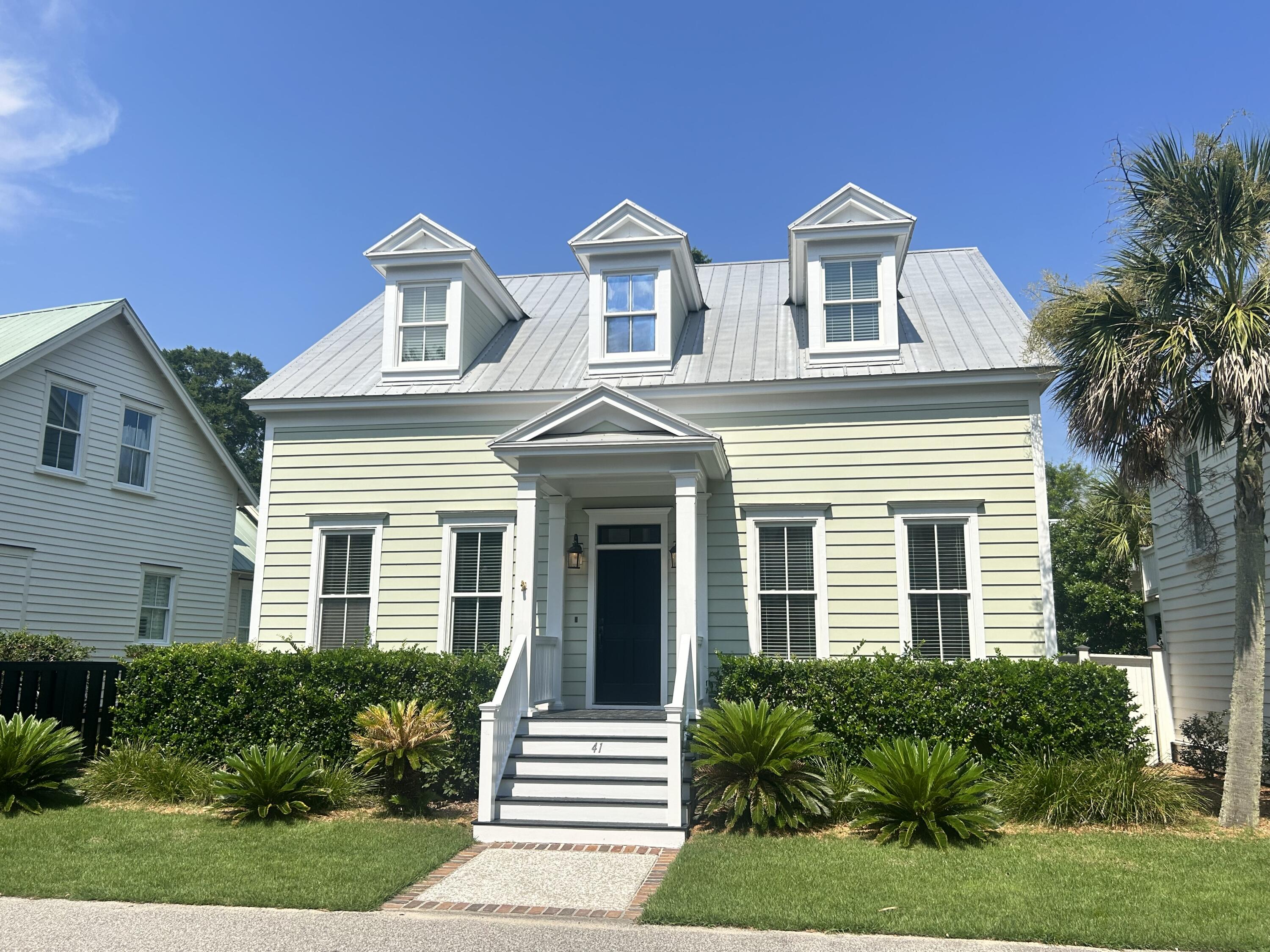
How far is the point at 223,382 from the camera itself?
50.6 m

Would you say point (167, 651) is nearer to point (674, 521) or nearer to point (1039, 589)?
point (674, 521)

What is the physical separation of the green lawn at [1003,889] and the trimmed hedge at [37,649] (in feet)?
35.1

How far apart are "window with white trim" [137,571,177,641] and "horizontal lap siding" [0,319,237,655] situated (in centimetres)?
16

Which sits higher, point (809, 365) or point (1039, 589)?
point (809, 365)

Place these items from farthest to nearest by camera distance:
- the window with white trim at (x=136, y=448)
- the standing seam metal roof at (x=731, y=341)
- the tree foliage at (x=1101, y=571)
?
the tree foliage at (x=1101, y=571) → the window with white trim at (x=136, y=448) → the standing seam metal roof at (x=731, y=341)

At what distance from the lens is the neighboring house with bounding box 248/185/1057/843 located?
11.1 m

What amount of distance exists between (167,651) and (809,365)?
8569mm

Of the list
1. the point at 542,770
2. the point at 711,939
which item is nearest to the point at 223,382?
the point at 542,770

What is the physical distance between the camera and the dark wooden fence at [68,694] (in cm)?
1101

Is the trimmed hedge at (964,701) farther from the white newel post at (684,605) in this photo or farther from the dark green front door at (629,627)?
the dark green front door at (629,627)

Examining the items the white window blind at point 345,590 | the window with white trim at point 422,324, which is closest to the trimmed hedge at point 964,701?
the white window blind at point 345,590

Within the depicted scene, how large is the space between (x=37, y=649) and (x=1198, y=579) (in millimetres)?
16733

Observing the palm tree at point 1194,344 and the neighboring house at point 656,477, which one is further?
the neighboring house at point 656,477

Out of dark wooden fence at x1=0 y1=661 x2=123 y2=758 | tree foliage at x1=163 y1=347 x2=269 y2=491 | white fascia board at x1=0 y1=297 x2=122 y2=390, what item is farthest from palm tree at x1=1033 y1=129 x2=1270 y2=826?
tree foliage at x1=163 y1=347 x2=269 y2=491
